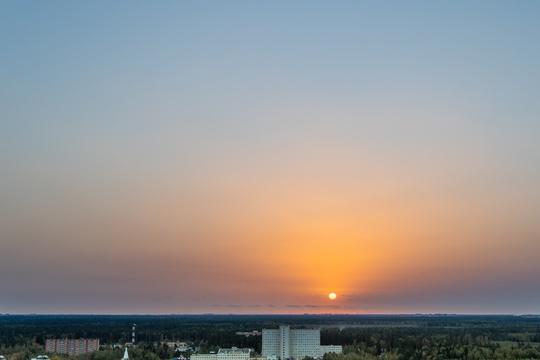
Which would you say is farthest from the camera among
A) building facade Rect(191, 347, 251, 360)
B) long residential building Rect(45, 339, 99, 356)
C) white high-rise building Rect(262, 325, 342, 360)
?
long residential building Rect(45, 339, 99, 356)

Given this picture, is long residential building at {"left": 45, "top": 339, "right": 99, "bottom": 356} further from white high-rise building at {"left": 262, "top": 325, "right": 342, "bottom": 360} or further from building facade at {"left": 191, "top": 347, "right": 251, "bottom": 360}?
white high-rise building at {"left": 262, "top": 325, "right": 342, "bottom": 360}

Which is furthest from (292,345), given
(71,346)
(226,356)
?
(71,346)

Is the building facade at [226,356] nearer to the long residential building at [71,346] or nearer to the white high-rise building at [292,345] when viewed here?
the white high-rise building at [292,345]

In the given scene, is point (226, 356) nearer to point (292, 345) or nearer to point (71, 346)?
point (292, 345)

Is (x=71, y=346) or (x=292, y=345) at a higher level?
(x=292, y=345)

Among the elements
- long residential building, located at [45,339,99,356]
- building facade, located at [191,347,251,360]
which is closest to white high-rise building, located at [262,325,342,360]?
building facade, located at [191,347,251,360]

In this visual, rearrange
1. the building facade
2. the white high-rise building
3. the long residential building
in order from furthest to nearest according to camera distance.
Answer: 1. the long residential building
2. the white high-rise building
3. the building facade

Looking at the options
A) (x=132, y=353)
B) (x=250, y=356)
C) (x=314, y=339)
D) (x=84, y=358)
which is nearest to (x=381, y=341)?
(x=314, y=339)

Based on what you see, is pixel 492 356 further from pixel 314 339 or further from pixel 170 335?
pixel 170 335
